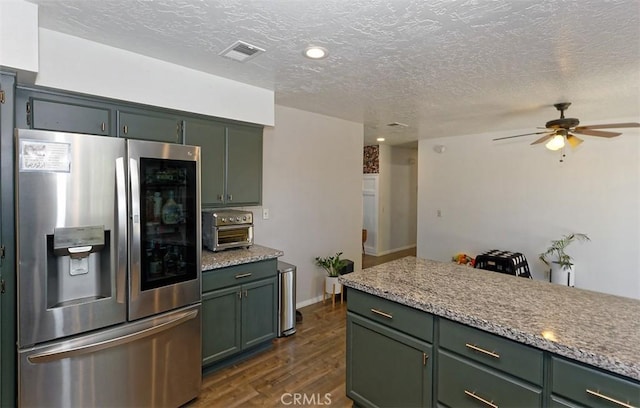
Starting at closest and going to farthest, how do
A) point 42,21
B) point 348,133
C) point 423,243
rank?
point 42,21 → point 348,133 → point 423,243

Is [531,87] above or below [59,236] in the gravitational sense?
above

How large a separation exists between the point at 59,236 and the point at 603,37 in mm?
3357

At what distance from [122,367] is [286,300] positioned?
1594 mm

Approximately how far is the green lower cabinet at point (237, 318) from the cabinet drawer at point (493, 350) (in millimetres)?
1687

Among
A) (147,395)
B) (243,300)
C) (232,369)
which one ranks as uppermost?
(243,300)

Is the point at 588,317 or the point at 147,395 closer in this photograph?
the point at 588,317

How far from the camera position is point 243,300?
2740 mm

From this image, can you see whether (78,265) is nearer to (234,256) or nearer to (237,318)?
(234,256)

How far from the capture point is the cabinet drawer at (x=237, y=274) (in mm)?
2511

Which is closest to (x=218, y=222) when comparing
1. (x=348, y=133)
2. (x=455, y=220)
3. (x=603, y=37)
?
(x=348, y=133)

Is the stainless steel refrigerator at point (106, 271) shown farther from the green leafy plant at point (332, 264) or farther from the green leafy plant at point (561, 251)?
the green leafy plant at point (561, 251)

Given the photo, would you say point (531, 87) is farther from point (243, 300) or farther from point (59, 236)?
point (59, 236)

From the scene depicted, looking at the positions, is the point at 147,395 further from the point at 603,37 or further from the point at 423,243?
the point at 423,243

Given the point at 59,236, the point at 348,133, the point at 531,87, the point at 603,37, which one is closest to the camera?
the point at 59,236
